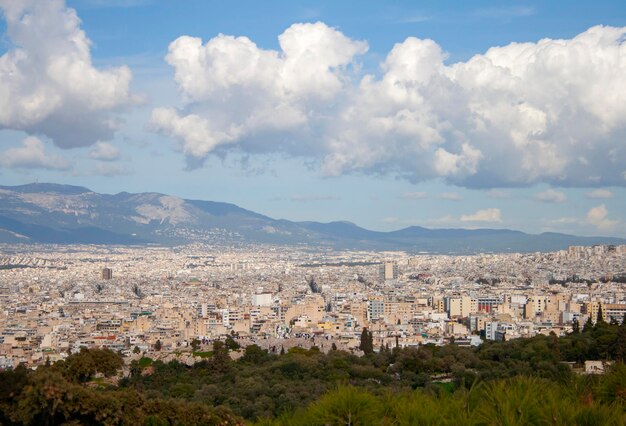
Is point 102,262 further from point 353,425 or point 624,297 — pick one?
point 353,425

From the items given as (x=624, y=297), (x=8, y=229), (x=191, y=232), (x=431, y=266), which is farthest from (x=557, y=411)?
(x=191, y=232)

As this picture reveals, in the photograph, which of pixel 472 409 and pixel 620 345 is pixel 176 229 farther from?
pixel 472 409

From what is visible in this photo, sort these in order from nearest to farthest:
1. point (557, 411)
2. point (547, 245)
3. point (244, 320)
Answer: point (557, 411) < point (244, 320) < point (547, 245)

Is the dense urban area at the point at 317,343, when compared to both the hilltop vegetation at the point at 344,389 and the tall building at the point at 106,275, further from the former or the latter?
the tall building at the point at 106,275

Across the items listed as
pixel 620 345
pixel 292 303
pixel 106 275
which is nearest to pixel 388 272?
pixel 106 275

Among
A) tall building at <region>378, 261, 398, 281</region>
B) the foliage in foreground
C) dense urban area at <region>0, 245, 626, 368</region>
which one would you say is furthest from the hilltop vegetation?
tall building at <region>378, 261, 398, 281</region>

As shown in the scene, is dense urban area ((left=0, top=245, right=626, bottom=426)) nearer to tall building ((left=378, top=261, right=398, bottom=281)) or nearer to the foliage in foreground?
the foliage in foreground

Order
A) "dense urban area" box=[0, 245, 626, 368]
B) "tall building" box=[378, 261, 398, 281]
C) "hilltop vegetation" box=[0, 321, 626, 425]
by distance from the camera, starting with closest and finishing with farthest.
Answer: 1. "hilltop vegetation" box=[0, 321, 626, 425]
2. "dense urban area" box=[0, 245, 626, 368]
3. "tall building" box=[378, 261, 398, 281]
